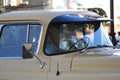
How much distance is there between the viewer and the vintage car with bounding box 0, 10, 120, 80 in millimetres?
4305

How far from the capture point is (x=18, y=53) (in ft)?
16.4

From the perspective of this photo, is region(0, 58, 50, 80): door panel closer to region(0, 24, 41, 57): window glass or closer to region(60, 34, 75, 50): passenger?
region(0, 24, 41, 57): window glass

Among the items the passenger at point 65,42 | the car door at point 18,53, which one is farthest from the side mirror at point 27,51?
the passenger at point 65,42

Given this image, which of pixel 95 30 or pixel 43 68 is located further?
pixel 95 30

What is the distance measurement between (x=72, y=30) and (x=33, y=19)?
1.58 ft

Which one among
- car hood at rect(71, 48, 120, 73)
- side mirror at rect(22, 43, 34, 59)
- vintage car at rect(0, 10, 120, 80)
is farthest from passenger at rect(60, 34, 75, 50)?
side mirror at rect(22, 43, 34, 59)

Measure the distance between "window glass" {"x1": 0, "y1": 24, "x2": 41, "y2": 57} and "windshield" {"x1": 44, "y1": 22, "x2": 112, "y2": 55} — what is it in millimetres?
167

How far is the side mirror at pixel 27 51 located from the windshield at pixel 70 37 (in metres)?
0.24

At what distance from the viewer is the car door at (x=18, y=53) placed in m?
4.64

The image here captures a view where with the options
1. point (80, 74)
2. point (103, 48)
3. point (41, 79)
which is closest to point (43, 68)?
point (41, 79)

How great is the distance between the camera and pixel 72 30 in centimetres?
488

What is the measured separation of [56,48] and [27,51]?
38cm

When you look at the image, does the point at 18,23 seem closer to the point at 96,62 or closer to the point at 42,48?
the point at 42,48

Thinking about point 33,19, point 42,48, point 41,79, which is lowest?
point 41,79
